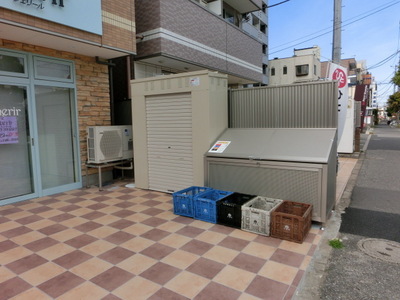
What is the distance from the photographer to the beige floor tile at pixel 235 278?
2811 millimetres

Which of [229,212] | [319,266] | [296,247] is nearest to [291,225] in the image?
[296,247]

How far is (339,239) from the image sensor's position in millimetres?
3961

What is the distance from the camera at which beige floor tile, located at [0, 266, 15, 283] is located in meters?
2.95

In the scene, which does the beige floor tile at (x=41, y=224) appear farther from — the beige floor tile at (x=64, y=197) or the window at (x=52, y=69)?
the window at (x=52, y=69)

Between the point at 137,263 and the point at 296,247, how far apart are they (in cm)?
208

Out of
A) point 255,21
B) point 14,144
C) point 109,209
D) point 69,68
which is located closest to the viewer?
point 109,209

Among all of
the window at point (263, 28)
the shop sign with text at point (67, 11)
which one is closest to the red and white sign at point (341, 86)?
the shop sign with text at point (67, 11)

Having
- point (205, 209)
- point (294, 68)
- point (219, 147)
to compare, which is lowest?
Result: point (205, 209)

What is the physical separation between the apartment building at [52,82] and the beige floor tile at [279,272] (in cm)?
517

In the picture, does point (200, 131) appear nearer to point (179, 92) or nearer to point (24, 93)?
point (179, 92)

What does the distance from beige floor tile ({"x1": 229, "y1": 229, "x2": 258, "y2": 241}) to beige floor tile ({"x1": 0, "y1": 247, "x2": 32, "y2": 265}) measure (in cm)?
278

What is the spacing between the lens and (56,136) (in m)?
6.36

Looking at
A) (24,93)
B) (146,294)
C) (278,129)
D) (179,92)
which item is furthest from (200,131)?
(24,93)

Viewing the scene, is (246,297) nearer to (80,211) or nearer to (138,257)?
(138,257)
